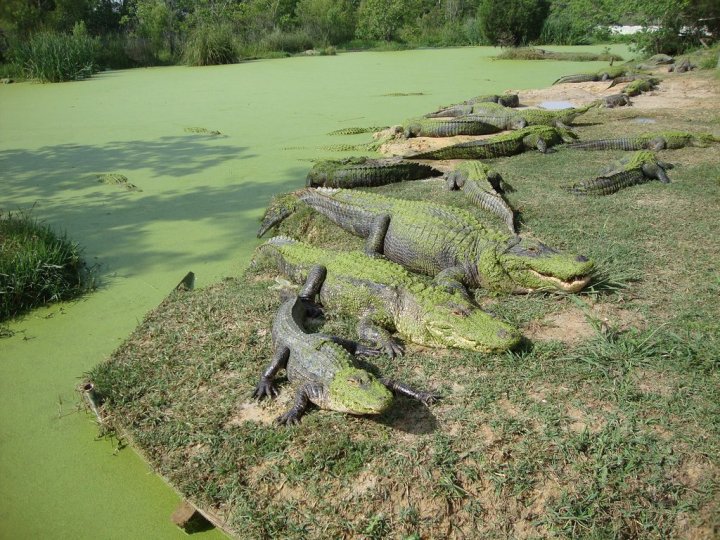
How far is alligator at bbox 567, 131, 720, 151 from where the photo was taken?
22.4 ft

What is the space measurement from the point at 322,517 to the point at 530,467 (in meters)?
0.93

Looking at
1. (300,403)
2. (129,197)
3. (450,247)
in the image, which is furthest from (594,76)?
(300,403)

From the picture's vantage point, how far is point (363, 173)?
235 inches

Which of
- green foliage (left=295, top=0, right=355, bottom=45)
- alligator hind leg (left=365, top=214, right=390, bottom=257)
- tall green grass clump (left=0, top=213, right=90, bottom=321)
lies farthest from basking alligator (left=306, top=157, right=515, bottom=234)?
green foliage (left=295, top=0, right=355, bottom=45)

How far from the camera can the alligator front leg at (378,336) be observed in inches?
122

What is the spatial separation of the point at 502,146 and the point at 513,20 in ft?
63.2

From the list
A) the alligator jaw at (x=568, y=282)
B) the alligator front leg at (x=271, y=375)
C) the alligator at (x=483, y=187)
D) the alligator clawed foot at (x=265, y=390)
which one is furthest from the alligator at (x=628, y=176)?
the alligator clawed foot at (x=265, y=390)

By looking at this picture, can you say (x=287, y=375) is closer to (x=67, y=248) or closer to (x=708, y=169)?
(x=67, y=248)

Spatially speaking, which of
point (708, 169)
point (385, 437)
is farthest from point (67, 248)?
point (708, 169)

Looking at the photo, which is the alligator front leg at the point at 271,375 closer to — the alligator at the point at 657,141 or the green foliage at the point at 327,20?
the alligator at the point at 657,141

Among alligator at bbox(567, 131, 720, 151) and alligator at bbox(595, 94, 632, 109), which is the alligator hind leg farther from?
alligator at bbox(595, 94, 632, 109)

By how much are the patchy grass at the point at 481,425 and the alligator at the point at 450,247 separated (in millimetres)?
152

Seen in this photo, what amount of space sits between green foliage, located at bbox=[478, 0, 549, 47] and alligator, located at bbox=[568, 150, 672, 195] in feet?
65.4

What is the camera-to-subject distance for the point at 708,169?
235 inches
